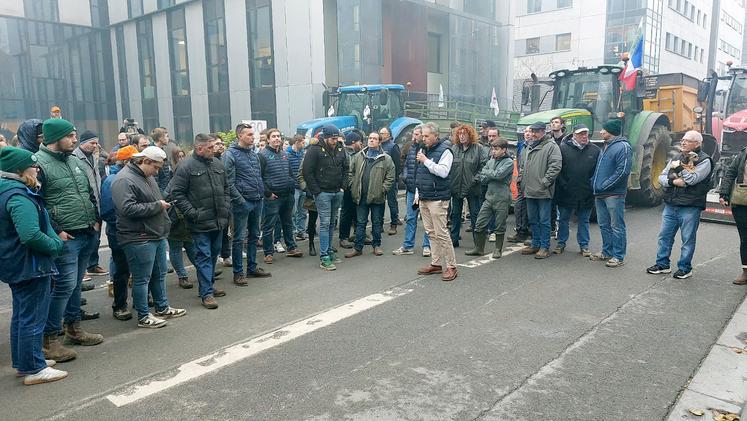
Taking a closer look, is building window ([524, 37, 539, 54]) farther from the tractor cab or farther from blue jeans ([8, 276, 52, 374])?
blue jeans ([8, 276, 52, 374])

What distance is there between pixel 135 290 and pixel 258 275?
77.1 inches

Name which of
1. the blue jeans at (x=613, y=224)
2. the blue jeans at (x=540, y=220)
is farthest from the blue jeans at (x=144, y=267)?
the blue jeans at (x=613, y=224)

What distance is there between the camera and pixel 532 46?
50.1m

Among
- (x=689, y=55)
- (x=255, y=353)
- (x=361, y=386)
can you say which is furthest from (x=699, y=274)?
(x=689, y=55)

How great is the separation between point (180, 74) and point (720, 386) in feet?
103

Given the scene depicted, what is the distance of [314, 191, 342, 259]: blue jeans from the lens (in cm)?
728

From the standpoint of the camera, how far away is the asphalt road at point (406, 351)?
3.65 m

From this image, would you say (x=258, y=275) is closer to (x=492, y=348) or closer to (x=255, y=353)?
(x=255, y=353)

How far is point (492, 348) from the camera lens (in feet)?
14.9

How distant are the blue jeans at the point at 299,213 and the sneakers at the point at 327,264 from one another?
200 cm

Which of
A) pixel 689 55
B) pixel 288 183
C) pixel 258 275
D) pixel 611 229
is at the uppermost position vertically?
pixel 689 55

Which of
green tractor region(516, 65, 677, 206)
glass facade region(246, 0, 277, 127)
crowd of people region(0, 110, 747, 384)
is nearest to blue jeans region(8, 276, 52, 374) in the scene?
crowd of people region(0, 110, 747, 384)

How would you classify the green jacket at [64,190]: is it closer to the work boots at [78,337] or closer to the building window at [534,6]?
the work boots at [78,337]

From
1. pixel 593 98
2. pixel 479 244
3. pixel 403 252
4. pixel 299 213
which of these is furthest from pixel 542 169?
pixel 593 98
